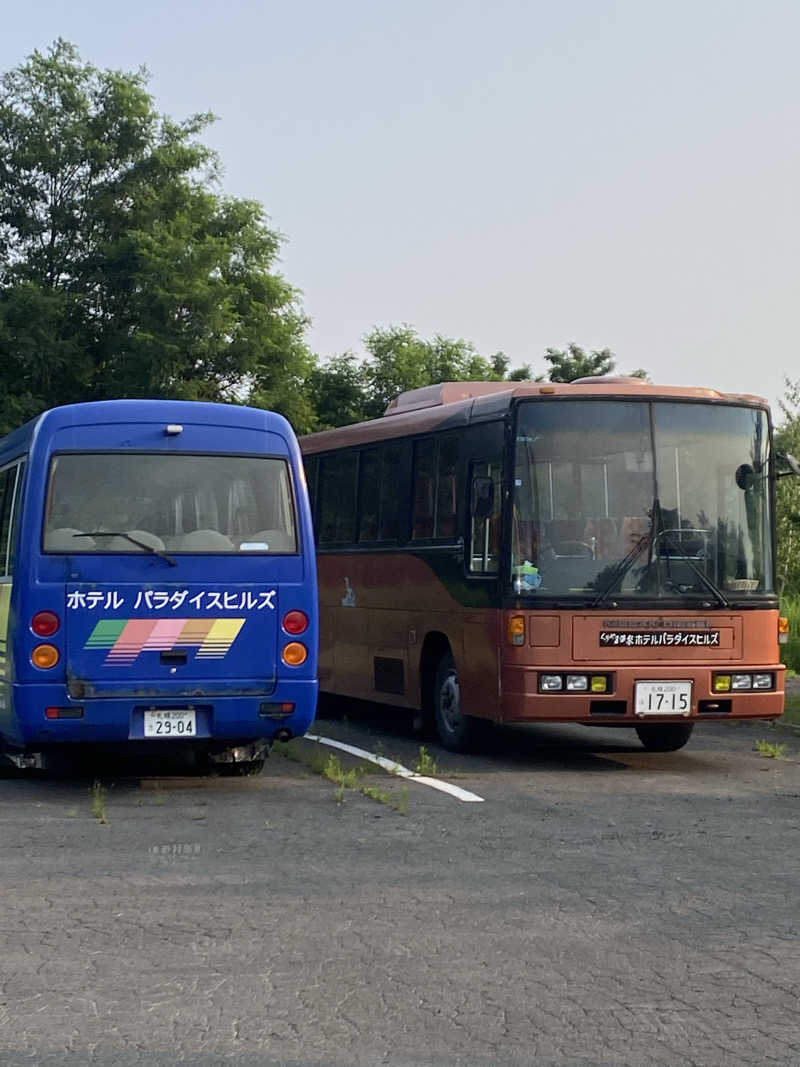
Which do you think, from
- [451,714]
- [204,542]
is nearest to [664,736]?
[451,714]

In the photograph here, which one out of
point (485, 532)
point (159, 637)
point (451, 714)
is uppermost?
point (485, 532)

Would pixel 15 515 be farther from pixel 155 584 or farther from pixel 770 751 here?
pixel 770 751

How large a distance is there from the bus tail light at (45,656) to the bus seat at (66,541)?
69 cm

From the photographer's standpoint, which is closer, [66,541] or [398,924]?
[398,924]

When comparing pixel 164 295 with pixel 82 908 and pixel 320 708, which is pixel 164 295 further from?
pixel 82 908

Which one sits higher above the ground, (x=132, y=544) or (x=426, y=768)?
(x=132, y=544)

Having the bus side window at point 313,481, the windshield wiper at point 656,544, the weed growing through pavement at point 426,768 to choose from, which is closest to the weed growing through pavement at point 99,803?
the weed growing through pavement at point 426,768

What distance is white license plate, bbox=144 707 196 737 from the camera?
12.1 meters

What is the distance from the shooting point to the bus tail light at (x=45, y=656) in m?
11.9

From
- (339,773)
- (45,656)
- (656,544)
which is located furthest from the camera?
(656,544)

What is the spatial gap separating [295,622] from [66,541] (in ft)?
5.53

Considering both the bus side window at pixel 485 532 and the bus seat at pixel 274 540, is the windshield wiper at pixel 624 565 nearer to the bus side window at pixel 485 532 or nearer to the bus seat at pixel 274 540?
the bus side window at pixel 485 532

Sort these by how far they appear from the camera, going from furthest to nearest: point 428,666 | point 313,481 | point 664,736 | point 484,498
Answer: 1. point 313,481
2. point 428,666
3. point 664,736
4. point 484,498

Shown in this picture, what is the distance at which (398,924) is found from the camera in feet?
25.6
